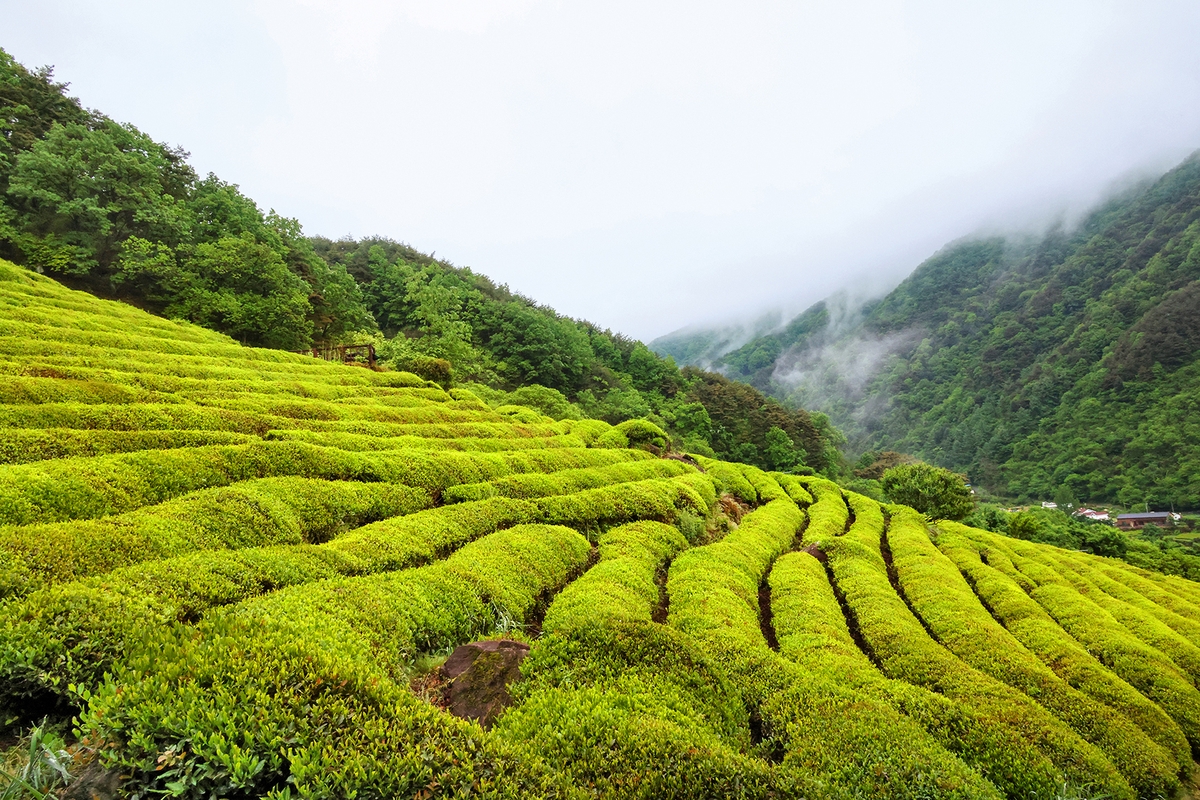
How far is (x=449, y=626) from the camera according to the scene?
878cm

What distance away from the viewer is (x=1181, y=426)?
79.7m

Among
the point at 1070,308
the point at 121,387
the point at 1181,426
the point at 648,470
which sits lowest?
the point at 1181,426

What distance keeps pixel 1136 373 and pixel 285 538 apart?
133367 mm

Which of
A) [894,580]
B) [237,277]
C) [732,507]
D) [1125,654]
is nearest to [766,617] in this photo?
[894,580]

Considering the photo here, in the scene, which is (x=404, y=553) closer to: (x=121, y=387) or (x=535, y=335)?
(x=121, y=387)

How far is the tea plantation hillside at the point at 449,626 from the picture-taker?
4883mm

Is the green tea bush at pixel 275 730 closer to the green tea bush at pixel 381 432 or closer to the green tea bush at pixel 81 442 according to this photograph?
the green tea bush at pixel 81 442

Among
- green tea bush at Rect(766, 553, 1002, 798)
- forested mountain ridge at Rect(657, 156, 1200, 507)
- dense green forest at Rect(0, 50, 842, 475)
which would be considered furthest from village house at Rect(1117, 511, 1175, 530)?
green tea bush at Rect(766, 553, 1002, 798)

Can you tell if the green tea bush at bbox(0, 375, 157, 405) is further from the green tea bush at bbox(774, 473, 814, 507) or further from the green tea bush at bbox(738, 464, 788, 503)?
the green tea bush at bbox(774, 473, 814, 507)

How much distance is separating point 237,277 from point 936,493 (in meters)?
53.2

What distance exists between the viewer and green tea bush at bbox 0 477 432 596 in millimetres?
6836

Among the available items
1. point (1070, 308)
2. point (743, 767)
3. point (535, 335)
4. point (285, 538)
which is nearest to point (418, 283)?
point (535, 335)

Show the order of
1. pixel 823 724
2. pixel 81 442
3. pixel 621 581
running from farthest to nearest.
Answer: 1. pixel 621 581
2. pixel 81 442
3. pixel 823 724

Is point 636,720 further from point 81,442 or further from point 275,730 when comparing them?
point 81,442
